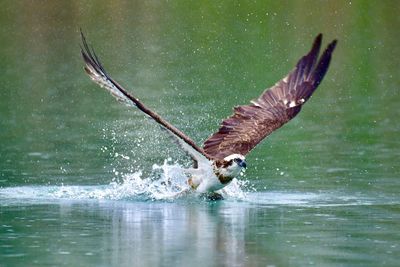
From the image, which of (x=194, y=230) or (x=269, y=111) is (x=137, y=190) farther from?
(x=194, y=230)

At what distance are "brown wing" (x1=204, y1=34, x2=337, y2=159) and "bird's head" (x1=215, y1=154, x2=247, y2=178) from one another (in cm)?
36

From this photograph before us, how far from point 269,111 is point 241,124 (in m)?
0.41

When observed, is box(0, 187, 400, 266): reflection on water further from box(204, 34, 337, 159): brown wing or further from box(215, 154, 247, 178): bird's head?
box(204, 34, 337, 159): brown wing

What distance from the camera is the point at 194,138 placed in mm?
23047

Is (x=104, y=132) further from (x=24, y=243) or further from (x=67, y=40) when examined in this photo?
(x=67, y=40)

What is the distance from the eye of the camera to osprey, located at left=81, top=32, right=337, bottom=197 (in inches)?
667

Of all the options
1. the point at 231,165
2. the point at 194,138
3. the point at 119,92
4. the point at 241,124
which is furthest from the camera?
the point at 194,138

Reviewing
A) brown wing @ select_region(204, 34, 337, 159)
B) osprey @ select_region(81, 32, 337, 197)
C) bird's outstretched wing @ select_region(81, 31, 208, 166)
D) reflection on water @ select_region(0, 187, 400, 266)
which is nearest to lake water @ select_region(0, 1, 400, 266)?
reflection on water @ select_region(0, 187, 400, 266)

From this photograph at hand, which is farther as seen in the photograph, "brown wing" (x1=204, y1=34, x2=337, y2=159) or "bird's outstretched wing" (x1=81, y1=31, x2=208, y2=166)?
"brown wing" (x1=204, y1=34, x2=337, y2=159)

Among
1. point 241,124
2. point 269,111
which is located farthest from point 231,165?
point 269,111

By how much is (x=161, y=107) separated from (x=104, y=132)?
2.72 metres

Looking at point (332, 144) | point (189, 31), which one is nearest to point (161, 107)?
point (332, 144)

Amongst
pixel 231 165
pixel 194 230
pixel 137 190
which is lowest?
pixel 194 230

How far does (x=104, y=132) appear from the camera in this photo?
78.2 ft
